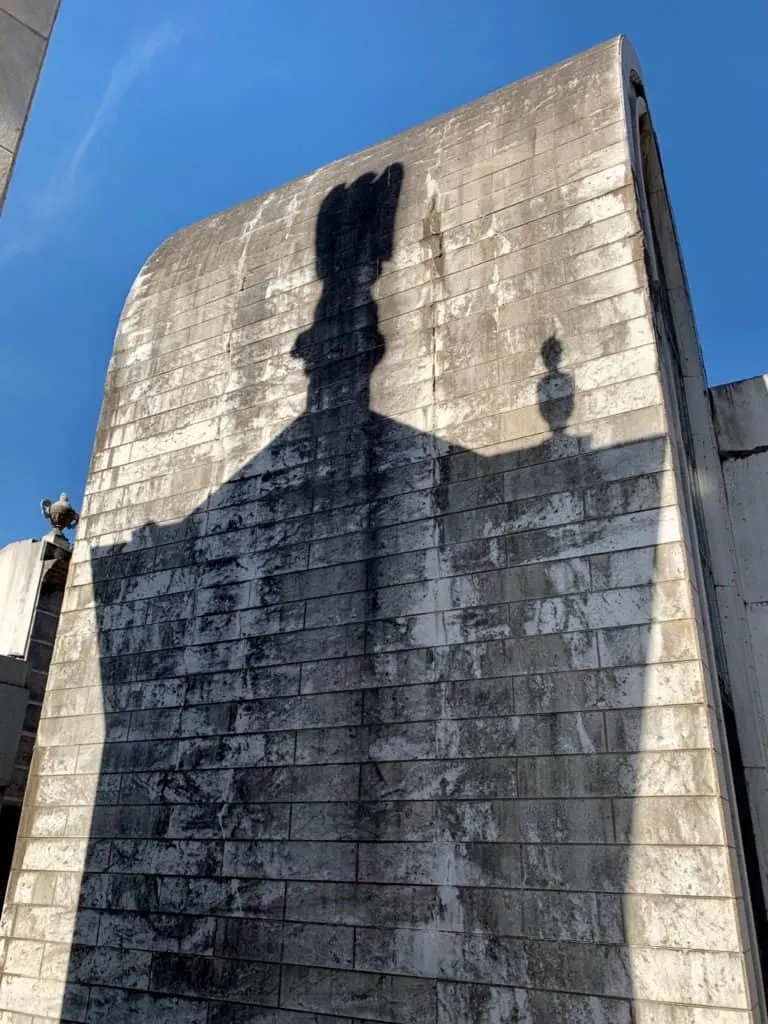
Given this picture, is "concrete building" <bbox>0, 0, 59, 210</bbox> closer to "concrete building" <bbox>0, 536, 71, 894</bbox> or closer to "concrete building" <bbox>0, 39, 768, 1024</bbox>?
"concrete building" <bbox>0, 39, 768, 1024</bbox>

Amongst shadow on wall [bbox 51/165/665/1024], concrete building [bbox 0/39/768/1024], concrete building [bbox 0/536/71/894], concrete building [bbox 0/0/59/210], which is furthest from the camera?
concrete building [bbox 0/536/71/894]

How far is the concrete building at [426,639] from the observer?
6.90m

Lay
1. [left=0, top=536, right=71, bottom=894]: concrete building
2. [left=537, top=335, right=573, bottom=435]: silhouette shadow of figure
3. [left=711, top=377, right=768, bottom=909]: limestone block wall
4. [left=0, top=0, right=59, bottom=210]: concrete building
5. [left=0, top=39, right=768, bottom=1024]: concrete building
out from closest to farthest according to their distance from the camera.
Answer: [left=0, top=0, right=59, bottom=210]: concrete building → [left=0, top=39, right=768, bottom=1024]: concrete building → [left=711, top=377, right=768, bottom=909]: limestone block wall → [left=537, top=335, right=573, bottom=435]: silhouette shadow of figure → [left=0, top=536, right=71, bottom=894]: concrete building

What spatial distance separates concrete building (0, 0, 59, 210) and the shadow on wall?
5310 mm

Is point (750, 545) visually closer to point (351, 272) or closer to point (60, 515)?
point (351, 272)

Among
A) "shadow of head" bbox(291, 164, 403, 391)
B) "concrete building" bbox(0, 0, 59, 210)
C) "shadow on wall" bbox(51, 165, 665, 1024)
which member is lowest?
"shadow on wall" bbox(51, 165, 665, 1024)

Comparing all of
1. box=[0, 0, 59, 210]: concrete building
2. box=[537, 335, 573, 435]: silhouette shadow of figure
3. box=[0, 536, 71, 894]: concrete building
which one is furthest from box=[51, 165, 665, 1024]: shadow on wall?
box=[0, 0, 59, 210]: concrete building

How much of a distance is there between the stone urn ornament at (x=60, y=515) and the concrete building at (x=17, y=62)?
1016cm

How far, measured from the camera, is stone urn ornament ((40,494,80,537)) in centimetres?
1444

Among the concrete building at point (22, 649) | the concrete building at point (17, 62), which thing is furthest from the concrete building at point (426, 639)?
the concrete building at point (17, 62)

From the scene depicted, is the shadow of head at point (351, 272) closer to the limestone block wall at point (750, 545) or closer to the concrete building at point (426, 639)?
the concrete building at point (426, 639)

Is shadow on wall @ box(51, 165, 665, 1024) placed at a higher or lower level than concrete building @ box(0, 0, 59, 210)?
lower

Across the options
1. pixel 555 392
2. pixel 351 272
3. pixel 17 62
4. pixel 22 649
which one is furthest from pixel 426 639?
pixel 22 649

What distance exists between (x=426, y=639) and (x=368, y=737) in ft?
3.98
